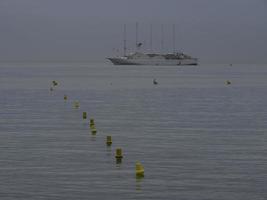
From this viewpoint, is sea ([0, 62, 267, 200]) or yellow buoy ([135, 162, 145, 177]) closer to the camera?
sea ([0, 62, 267, 200])

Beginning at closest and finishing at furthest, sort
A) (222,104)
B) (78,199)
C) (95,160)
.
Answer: (78,199)
(95,160)
(222,104)

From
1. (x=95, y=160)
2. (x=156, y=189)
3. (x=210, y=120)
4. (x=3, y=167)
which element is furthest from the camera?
(x=210, y=120)

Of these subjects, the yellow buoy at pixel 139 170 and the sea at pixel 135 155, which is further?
the yellow buoy at pixel 139 170

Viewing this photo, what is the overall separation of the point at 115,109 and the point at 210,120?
1622 centimetres

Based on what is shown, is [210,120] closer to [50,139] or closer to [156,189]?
[50,139]

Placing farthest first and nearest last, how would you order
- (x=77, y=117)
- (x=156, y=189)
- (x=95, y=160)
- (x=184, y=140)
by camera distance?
(x=77, y=117), (x=184, y=140), (x=95, y=160), (x=156, y=189)

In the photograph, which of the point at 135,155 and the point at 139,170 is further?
the point at 135,155

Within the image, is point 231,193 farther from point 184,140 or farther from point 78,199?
point 184,140

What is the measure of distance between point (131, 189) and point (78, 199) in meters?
2.87

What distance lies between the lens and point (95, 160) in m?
38.5

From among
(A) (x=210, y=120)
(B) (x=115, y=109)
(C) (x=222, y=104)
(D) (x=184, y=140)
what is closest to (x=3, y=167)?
(D) (x=184, y=140)

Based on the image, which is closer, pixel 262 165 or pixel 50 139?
pixel 262 165

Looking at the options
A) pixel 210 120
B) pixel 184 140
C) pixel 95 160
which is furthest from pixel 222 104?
pixel 95 160

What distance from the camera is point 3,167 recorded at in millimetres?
35781
